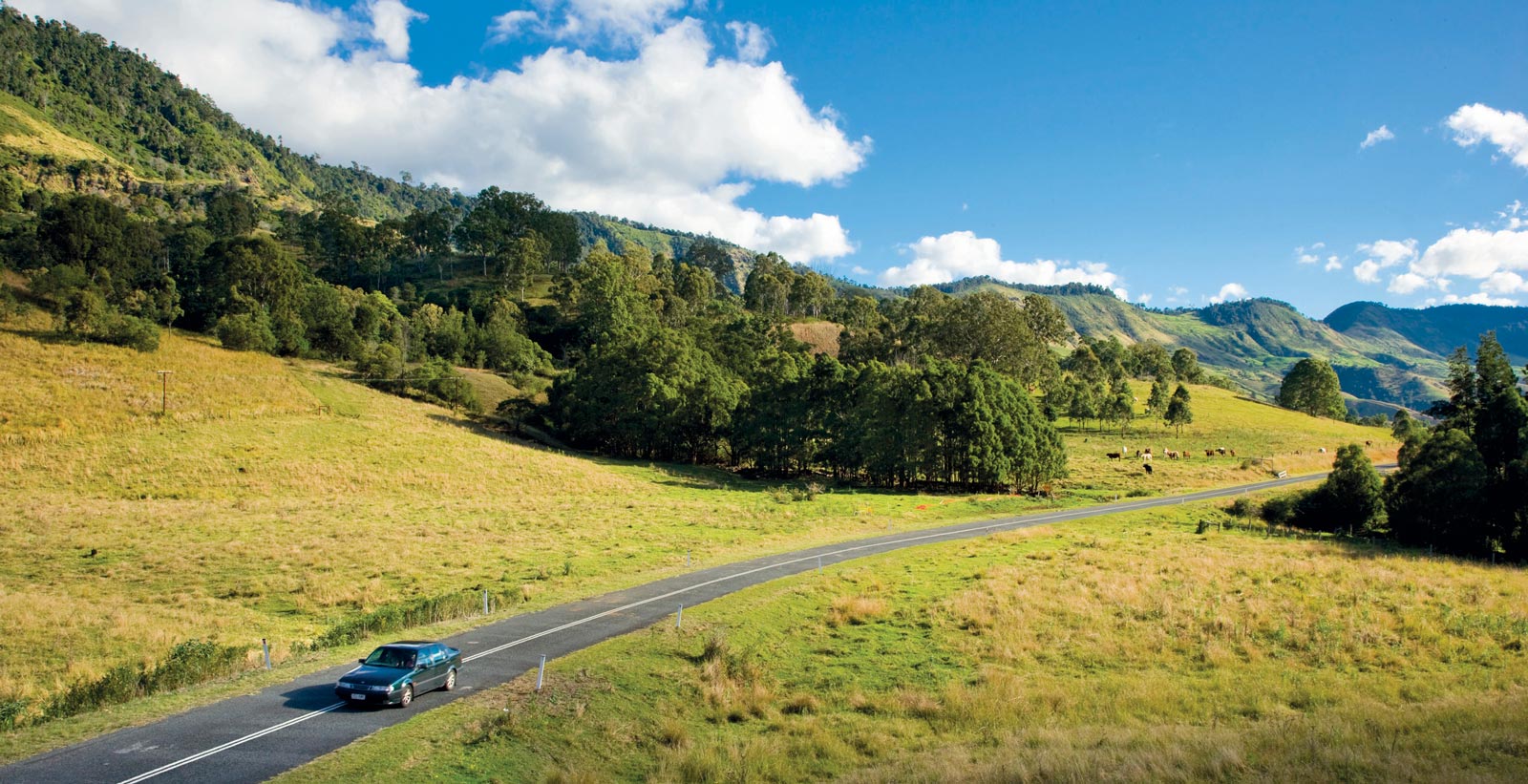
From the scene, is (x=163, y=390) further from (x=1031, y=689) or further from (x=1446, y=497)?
(x=1446, y=497)

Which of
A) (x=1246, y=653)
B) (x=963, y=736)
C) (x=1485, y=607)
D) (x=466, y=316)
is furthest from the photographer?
(x=466, y=316)

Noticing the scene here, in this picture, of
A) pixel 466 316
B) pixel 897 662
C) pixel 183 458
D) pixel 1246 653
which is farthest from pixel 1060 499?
pixel 466 316

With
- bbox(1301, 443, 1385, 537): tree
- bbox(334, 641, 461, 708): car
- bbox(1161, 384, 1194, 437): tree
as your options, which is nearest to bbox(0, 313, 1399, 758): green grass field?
bbox(334, 641, 461, 708): car

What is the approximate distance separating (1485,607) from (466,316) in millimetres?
131972

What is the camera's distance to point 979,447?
6906 centimetres

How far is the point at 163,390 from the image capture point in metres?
A: 66.9

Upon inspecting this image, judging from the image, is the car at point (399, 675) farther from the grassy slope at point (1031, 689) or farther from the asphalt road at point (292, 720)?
the grassy slope at point (1031, 689)

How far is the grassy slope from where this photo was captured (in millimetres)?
14703

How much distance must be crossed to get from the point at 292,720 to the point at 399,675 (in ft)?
7.43

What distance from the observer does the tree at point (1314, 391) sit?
148m

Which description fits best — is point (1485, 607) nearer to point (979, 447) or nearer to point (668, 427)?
point (979, 447)

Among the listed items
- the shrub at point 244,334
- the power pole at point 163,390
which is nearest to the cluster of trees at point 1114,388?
the power pole at point 163,390

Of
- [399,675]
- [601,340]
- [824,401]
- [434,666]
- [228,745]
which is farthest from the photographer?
[601,340]

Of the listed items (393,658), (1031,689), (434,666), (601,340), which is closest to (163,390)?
(601,340)
